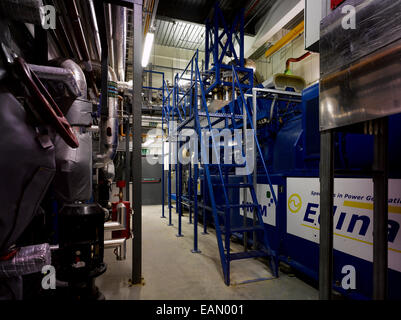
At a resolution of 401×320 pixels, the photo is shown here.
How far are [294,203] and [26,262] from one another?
103 inches

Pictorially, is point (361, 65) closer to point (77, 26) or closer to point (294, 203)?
point (294, 203)

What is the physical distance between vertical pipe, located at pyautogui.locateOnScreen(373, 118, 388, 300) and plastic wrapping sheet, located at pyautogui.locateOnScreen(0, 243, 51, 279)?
6.65 ft

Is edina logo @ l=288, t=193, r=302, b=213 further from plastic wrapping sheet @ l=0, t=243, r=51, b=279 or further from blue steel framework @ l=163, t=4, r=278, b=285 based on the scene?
plastic wrapping sheet @ l=0, t=243, r=51, b=279

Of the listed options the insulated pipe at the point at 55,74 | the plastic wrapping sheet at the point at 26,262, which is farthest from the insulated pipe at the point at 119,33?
the plastic wrapping sheet at the point at 26,262

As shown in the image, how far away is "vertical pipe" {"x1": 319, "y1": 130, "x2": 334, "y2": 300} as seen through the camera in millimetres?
1295

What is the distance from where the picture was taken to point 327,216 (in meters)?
1.31

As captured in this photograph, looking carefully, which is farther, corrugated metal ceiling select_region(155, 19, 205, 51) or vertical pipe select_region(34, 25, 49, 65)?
corrugated metal ceiling select_region(155, 19, 205, 51)

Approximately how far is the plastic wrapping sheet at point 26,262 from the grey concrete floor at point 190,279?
1122 mm

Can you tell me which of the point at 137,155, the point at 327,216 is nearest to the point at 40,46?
the point at 137,155

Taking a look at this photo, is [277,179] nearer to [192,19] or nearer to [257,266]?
[257,266]

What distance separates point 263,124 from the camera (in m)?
3.62

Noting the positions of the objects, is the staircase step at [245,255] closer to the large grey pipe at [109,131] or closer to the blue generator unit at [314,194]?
the blue generator unit at [314,194]

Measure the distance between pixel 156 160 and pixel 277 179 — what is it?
6.49 metres

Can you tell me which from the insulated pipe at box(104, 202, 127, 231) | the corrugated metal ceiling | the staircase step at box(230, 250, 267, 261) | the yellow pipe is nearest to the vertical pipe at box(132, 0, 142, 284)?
the insulated pipe at box(104, 202, 127, 231)
